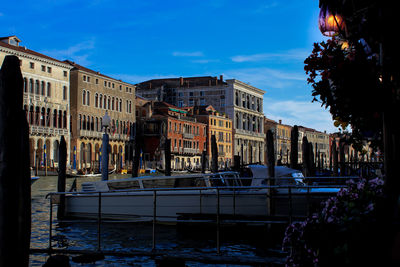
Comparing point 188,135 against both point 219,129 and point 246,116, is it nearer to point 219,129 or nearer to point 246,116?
point 219,129

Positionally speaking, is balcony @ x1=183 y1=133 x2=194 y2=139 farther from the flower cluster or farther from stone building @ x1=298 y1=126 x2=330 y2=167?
the flower cluster

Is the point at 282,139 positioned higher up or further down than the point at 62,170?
higher up

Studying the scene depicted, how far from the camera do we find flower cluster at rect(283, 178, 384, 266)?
235cm

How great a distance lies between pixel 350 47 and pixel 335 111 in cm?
44

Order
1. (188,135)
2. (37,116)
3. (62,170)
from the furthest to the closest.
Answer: (188,135)
(37,116)
(62,170)

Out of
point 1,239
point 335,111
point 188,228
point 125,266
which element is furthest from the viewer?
point 188,228

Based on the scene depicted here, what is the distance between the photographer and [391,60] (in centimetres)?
236

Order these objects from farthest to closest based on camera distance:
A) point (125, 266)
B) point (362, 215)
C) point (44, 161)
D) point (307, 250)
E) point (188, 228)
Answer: point (44, 161) → point (188, 228) → point (125, 266) → point (307, 250) → point (362, 215)

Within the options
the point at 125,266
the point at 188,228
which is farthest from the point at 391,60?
the point at 188,228

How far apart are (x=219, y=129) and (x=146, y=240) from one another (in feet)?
190

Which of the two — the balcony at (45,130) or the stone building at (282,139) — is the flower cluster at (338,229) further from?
the stone building at (282,139)

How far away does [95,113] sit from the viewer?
170 feet

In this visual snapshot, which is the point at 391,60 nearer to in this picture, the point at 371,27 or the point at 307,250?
the point at 371,27

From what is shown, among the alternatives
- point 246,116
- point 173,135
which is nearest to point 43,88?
point 173,135
